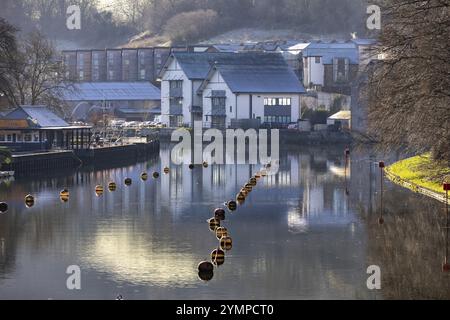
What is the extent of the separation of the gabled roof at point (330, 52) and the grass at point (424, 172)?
62.9m

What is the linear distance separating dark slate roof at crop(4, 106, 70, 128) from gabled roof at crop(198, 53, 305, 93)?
3641 centimetres

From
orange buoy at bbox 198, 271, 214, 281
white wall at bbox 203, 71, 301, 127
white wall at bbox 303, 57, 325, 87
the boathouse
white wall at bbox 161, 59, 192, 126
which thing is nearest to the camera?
orange buoy at bbox 198, 271, 214, 281

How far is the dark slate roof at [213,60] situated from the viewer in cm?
11644

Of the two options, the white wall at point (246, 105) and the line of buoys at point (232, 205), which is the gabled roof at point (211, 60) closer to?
the white wall at point (246, 105)

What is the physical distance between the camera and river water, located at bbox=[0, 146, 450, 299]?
3016 centimetres

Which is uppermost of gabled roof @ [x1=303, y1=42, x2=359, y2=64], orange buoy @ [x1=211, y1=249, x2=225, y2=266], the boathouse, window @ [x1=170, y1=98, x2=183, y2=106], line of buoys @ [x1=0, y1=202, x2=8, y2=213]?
gabled roof @ [x1=303, y1=42, x2=359, y2=64]

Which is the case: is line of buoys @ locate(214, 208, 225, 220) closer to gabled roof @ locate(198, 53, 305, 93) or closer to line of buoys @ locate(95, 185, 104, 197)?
line of buoys @ locate(95, 185, 104, 197)

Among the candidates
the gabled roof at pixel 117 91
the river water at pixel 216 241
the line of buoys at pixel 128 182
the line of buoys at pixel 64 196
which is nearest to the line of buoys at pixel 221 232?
the river water at pixel 216 241

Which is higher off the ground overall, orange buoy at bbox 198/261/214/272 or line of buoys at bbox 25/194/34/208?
line of buoys at bbox 25/194/34/208

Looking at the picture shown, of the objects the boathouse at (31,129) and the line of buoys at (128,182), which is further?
the boathouse at (31,129)

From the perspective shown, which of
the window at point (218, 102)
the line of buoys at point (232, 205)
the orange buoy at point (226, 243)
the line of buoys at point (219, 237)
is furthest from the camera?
the window at point (218, 102)

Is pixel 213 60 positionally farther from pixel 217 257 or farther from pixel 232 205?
pixel 217 257

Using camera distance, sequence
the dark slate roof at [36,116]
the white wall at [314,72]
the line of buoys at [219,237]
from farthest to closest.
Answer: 1. the white wall at [314,72]
2. the dark slate roof at [36,116]
3. the line of buoys at [219,237]

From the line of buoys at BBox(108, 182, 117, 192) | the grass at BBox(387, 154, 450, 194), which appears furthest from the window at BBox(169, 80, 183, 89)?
the line of buoys at BBox(108, 182, 117, 192)
